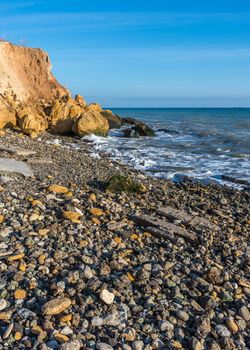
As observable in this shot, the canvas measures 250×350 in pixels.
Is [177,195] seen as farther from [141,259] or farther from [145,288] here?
[145,288]

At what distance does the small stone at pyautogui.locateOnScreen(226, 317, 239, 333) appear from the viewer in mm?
4164

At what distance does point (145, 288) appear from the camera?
4.65 meters

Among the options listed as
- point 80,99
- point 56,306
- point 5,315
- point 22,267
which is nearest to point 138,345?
point 56,306

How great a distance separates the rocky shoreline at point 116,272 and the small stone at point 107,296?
1cm

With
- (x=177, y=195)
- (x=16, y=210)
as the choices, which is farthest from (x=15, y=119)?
(x=16, y=210)

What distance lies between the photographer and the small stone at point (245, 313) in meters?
4.40

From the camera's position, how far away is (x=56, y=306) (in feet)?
13.3

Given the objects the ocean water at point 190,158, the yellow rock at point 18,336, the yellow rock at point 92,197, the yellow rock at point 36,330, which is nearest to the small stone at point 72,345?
the yellow rock at point 36,330

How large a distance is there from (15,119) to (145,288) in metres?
17.2

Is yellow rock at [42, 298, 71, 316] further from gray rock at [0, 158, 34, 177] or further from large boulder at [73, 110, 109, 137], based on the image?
large boulder at [73, 110, 109, 137]

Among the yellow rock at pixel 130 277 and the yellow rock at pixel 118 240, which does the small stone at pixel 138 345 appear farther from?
the yellow rock at pixel 118 240

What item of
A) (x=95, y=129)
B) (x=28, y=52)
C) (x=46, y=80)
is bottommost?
(x=95, y=129)

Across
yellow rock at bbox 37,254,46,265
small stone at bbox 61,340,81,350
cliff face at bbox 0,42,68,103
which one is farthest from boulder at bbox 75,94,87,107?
small stone at bbox 61,340,81,350

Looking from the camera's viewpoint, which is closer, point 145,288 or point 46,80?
point 145,288
